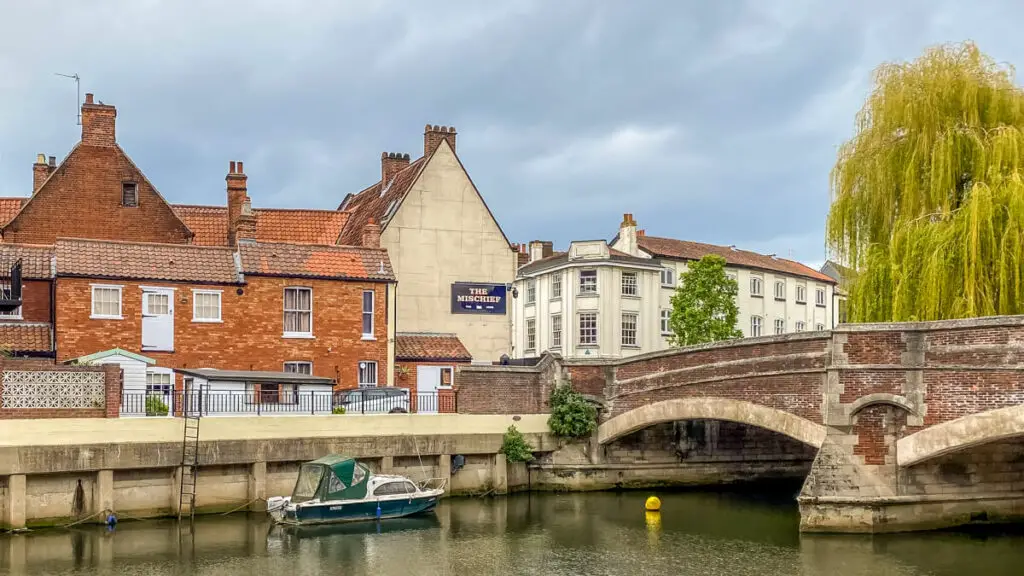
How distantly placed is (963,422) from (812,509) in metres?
4.32

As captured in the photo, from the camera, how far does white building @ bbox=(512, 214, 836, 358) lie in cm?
5912

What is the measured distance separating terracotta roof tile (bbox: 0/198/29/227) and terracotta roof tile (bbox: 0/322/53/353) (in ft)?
40.2

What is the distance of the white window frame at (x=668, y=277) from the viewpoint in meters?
62.0

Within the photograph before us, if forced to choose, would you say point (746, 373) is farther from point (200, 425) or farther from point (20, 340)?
point (20, 340)

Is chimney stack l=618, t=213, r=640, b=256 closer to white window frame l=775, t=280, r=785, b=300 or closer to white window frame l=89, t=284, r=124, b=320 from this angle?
white window frame l=775, t=280, r=785, b=300

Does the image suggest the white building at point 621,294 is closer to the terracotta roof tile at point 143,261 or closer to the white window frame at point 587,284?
the white window frame at point 587,284

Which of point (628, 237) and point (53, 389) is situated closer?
point (53, 389)

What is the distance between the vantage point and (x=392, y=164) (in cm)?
5203

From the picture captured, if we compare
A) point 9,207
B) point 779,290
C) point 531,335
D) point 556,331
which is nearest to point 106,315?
point 9,207

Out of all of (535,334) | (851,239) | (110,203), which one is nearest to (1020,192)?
(851,239)

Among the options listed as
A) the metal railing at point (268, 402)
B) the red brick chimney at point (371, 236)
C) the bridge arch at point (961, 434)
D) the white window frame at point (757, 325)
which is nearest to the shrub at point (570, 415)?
the metal railing at point (268, 402)

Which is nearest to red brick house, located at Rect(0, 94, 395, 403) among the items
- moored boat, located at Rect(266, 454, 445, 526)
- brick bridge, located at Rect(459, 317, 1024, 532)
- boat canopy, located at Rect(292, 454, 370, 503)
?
moored boat, located at Rect(266, 454, 445, 526)

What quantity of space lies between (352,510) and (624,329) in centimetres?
3191

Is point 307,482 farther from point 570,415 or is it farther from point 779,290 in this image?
point 779,290
